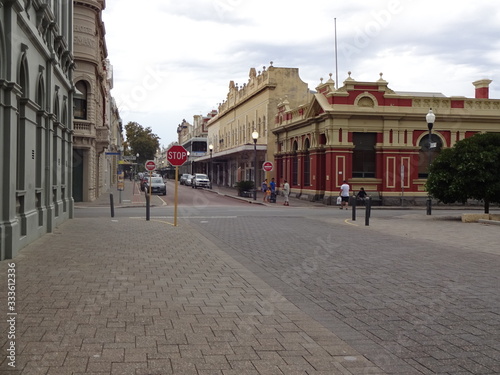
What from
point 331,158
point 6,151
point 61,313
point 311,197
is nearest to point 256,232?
point 6,151

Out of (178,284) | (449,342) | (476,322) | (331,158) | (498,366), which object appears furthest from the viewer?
(331,158)

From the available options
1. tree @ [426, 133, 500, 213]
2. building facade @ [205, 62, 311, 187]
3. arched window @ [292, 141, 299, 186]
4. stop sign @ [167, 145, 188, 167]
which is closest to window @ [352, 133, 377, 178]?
arched window @ [292, 141, 299, 186]

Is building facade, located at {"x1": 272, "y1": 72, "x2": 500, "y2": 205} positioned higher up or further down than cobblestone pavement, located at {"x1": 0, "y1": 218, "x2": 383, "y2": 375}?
higher up

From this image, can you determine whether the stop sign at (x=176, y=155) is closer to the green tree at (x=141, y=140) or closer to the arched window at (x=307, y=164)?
the arched window at (x=307, y=164)

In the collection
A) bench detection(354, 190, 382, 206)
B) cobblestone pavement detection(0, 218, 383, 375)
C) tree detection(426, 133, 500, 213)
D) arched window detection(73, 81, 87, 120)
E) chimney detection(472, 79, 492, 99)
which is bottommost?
cobblestone pavement detection(0, 218, 383, 375)

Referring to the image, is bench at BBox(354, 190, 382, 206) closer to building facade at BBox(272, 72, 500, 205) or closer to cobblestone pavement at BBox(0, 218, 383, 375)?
building facade at BBox(272, 72, 500, 205)

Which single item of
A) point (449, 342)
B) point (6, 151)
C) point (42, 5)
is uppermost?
point (42, 5)

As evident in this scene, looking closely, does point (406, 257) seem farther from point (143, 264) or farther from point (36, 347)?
point (36, 347)

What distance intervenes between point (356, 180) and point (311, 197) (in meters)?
3.92

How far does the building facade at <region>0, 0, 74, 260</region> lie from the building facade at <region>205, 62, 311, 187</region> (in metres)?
24.7

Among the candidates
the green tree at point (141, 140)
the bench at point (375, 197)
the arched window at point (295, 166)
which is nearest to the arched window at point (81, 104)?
the arched window at point (295, 166)

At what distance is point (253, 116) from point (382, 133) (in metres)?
23.0

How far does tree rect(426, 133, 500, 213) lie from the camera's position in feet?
70.4

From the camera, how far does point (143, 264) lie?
33.6ft
